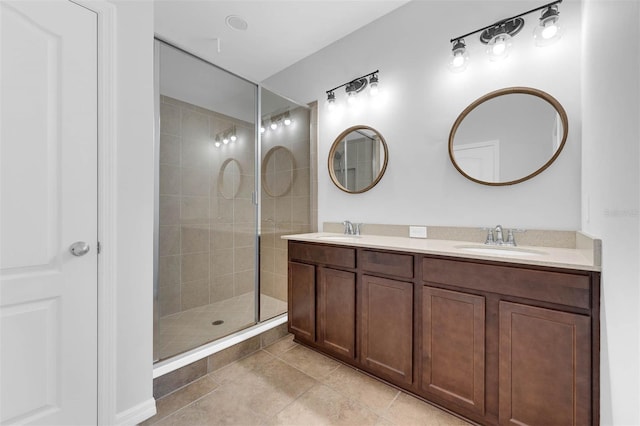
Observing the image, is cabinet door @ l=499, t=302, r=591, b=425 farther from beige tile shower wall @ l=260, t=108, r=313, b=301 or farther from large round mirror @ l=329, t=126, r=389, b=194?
beige tile shower wall @ l=260, t=108, r=313, b=301

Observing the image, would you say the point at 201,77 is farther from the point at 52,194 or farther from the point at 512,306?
the point at 512,306

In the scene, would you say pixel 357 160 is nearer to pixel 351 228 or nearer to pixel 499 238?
pixel 351 228

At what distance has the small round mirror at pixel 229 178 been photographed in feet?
7.23

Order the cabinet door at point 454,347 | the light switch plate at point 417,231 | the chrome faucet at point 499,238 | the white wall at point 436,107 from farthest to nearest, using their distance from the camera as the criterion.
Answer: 1. the light switch plate at point 417,231
2. the chrome faucet at point 499,238
3. the white wall at point 436,107
4. the cabinet door at point 454,347

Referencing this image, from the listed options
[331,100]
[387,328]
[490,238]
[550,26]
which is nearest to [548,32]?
[550,26]

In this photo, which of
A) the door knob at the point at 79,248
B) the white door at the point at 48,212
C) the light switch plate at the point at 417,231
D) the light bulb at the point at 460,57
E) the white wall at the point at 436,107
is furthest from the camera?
the light switch plate at the point at 417,231

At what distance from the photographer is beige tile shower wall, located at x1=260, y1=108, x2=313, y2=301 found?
2.51 meters

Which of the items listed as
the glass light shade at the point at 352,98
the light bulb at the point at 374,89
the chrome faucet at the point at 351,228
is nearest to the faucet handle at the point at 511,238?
the chrome faucet at the point at 351,228

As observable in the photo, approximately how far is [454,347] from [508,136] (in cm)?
138

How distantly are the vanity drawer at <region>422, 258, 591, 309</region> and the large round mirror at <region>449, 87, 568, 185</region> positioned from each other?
72 centimetres

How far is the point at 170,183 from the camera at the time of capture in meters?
1.88

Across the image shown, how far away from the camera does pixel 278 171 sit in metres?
2.66

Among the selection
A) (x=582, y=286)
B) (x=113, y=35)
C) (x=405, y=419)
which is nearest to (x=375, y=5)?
(x=113, y=35)

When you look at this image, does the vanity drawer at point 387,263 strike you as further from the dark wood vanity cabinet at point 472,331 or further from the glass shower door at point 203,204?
the glass shower door at point 203,204
